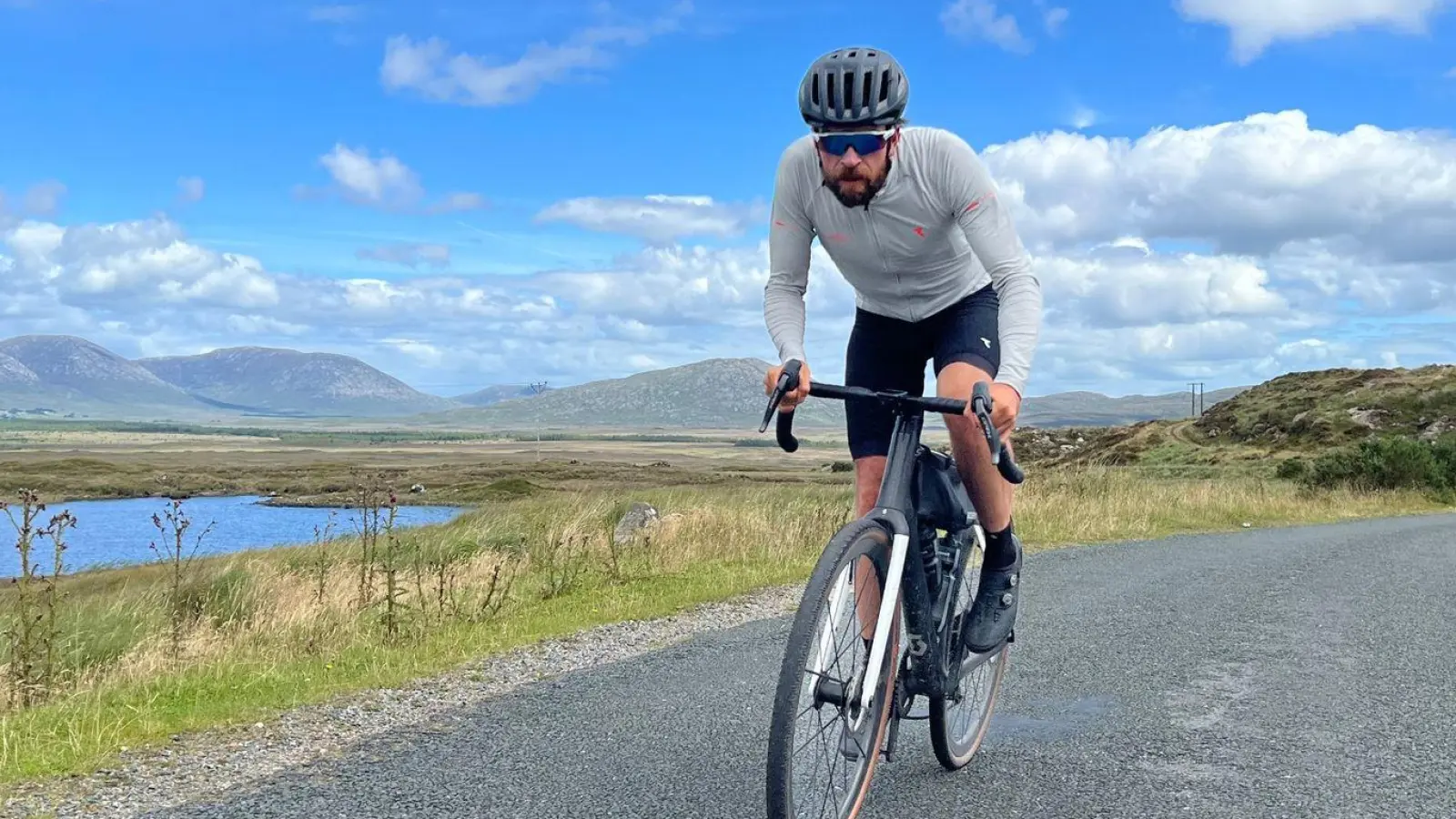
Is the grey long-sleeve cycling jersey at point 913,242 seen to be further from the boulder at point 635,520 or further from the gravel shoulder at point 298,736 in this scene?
the boulder at point 635,520

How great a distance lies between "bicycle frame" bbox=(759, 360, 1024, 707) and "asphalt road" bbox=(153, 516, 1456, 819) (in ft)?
2.21

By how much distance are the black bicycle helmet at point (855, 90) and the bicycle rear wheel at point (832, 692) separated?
3.93 ft

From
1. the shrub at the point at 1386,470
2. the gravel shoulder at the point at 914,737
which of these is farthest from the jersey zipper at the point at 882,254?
the shrub at the point at 1386,470

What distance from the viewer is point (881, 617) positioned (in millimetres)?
3197

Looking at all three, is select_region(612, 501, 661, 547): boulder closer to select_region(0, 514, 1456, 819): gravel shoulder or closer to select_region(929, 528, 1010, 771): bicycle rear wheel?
select_region(0, 514, 1456, 819): gravel shoulder

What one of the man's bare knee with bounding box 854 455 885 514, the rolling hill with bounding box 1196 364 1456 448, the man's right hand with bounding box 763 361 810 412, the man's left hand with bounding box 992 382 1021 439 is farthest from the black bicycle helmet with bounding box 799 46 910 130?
the rolling hill with bounding box 1196 364 1456 448

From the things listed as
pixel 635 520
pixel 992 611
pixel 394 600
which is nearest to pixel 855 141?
pixel 992 611

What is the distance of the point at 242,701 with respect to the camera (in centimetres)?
546

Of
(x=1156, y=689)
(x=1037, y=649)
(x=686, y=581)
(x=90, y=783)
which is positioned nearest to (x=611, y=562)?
(x=686, y=581)

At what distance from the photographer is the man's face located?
340cm

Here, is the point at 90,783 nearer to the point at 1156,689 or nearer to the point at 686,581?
the point at 1156,689

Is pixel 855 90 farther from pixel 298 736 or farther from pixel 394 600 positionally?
pixel 394 600

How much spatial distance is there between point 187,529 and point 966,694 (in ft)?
62.5

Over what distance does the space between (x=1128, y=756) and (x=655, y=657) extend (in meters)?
2.92
